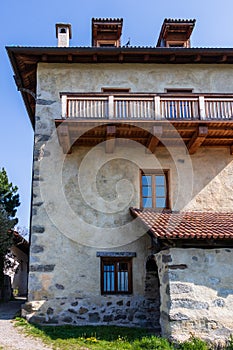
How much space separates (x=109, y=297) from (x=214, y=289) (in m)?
3.77

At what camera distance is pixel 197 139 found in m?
12.1

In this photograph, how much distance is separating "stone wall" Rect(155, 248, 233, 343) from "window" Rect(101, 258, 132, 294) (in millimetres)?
2721

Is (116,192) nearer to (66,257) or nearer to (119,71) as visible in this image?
(66,257)

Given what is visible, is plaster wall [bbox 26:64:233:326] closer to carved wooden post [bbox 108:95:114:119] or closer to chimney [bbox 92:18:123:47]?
carved wooden post [bbox 108:95:114:119]

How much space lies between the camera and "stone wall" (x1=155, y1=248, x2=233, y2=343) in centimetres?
879

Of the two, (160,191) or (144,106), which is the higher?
(144,106)

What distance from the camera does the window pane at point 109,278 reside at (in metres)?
11.9

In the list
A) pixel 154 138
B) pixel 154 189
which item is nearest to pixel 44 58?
pixel 154 138

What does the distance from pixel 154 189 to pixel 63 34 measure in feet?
23.5

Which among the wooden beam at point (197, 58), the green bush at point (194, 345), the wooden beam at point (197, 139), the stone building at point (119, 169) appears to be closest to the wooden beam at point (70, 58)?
the stone building at point (119, 169)

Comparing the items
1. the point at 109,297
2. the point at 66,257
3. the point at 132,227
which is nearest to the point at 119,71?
the point at 132,227

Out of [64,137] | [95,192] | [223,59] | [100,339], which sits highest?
[223,59]

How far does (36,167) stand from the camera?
500 inches

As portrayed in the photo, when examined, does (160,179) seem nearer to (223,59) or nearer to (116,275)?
(116,275)
